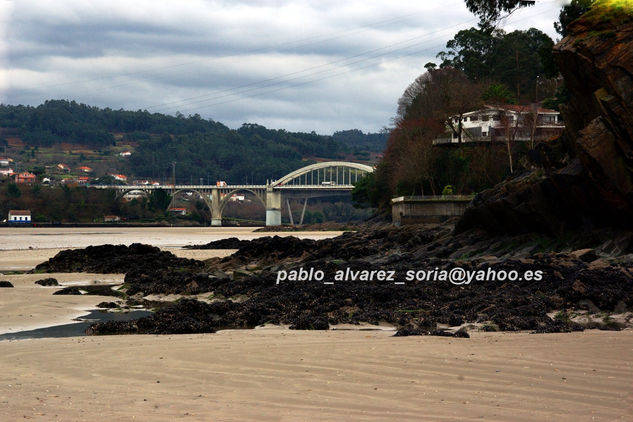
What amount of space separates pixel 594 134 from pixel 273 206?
15771cm

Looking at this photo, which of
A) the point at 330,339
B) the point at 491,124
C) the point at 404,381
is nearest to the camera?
the point at 404,381

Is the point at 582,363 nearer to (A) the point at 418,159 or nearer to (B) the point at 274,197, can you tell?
(A) the point at 418,159

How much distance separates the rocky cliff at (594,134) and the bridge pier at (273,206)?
487ft

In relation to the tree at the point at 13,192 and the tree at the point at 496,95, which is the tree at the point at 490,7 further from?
the tree at the point at 13,192

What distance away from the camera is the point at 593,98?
24531mm

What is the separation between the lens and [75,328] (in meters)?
15.1

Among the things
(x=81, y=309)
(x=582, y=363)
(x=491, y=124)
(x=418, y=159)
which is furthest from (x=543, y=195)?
(x=491, y=124)

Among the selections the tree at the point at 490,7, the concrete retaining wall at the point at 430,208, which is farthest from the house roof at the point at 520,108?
the tree at the point at 490,7

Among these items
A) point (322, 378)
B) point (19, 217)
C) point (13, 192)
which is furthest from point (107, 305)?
point (13, 192)

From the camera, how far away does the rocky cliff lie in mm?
22828

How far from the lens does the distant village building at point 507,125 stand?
70.6 m

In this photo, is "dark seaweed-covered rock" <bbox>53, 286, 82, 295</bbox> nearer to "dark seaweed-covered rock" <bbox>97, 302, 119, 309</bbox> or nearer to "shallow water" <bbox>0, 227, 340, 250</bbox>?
"dark seaweed-covered rock" <bbox>97, 302, 119, 309</bbox>

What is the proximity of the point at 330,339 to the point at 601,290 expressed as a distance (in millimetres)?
5648

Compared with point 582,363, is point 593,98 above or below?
above
